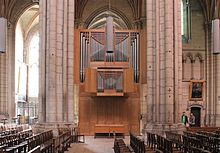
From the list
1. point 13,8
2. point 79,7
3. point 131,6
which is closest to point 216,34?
point 131,6

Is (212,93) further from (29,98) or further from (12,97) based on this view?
(29,98)

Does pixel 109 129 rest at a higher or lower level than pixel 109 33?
lower

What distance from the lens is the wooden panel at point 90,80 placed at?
2387 cm

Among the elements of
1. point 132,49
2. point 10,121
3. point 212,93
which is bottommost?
point 10,121

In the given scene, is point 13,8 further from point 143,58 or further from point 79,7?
point 143,58

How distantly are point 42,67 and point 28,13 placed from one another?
24858mm

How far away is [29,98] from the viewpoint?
48.1 metres

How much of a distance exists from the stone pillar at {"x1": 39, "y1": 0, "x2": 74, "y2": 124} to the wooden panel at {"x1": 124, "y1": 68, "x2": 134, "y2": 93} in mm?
4120

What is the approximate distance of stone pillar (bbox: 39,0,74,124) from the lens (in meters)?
20.3

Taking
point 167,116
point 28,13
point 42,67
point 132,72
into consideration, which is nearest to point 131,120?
point 132,72

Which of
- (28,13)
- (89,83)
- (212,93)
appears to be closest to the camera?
(89,83)

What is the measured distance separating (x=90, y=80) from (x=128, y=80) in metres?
2.05

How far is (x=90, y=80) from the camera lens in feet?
78.4

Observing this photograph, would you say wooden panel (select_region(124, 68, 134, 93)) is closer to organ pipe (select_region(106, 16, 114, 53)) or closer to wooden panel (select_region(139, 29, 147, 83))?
wooden panel (select_region(139, 29, 147, 83))
